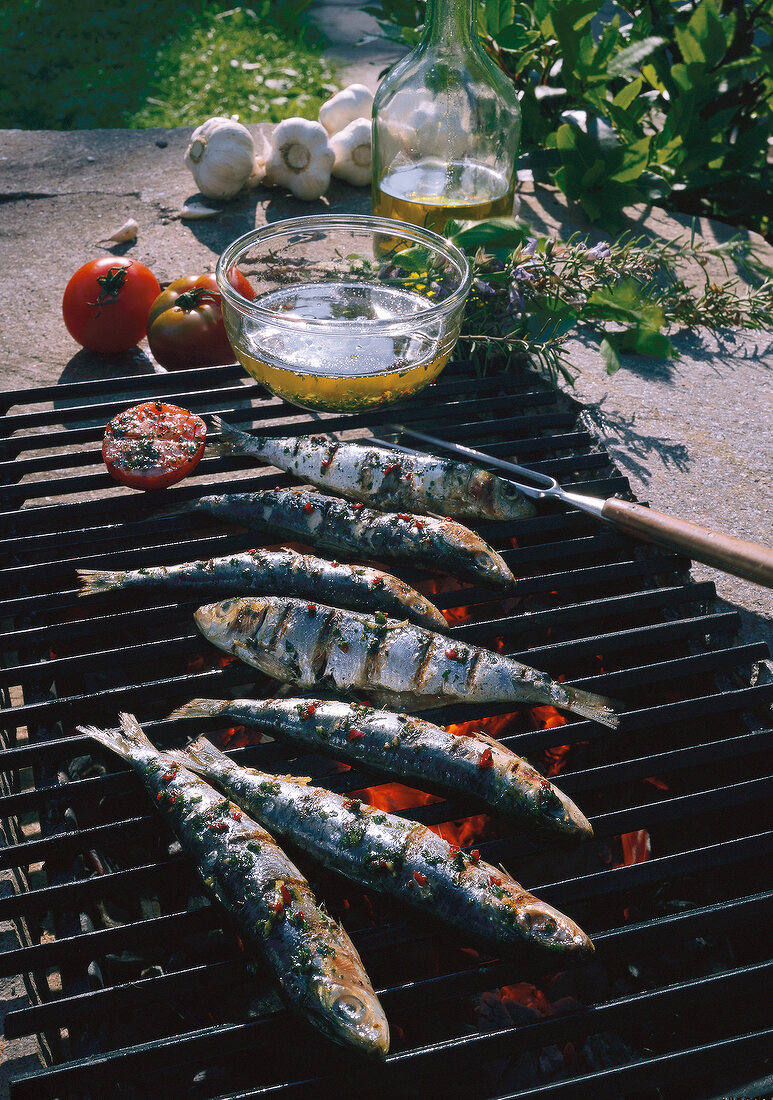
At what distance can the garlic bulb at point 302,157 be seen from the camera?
16.3 ft

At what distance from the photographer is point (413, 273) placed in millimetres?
3018

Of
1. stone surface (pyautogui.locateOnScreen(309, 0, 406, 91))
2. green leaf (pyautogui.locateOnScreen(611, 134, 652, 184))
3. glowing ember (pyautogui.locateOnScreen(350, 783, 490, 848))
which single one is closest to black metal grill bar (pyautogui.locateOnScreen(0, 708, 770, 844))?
glowing ember (pyautogui.locateOnScreen(350, 783, 490, 848))

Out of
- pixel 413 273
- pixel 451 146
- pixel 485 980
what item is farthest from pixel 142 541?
pixel 451 146

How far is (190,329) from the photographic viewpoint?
3643mm

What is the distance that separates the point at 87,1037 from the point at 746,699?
1725 mm

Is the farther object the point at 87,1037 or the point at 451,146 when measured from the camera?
the point at 451,146

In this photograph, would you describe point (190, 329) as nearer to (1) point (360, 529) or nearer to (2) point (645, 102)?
(1) point (360, 529)

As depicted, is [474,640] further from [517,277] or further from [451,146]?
[451,146]

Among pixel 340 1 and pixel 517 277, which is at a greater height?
pixel 340 1

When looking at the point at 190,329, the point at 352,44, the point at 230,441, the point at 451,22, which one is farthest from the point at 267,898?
the point at 352,44

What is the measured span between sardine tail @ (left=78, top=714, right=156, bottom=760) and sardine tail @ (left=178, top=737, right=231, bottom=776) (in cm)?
9

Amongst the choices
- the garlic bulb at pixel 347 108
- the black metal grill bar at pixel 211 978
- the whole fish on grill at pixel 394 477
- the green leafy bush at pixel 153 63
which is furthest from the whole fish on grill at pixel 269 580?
A: the green leafy bush at pixel 153 63

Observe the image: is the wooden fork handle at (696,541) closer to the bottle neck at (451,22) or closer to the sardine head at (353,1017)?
the sardine head at (353,1017)

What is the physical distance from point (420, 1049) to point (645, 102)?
16.9ft
